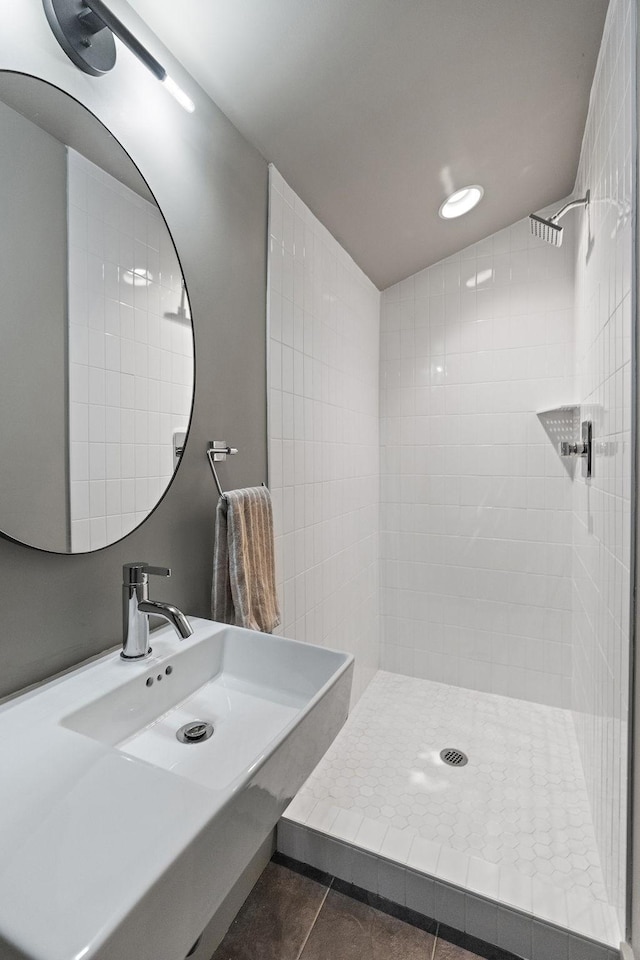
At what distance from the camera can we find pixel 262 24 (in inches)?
44.6

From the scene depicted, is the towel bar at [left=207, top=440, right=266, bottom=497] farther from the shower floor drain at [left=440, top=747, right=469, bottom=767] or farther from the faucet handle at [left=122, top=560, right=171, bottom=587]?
the shower floor drain at [left=440, top=747, right=469, bottom=767]

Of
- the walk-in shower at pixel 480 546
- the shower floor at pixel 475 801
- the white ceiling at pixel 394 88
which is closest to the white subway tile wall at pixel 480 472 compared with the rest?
the walk-in shower at pixel 480 546

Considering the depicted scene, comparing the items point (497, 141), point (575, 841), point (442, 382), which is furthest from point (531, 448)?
point (575, 841)

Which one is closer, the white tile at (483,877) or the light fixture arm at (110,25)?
the light fixture arm at (110,25)

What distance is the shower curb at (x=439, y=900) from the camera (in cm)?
119

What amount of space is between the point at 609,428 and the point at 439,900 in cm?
141

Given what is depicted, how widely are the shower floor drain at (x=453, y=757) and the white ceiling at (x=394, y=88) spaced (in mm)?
2246

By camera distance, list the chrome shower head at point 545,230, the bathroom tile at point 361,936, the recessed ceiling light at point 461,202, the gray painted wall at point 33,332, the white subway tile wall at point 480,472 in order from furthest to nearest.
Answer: the white subway tile wall at point 480,472 < the recessed ceiling light at point 461,202 < the chrome shower head at point 545,230 < the bathroom tile at point 361,936 < the gray painted wall at point 33,332

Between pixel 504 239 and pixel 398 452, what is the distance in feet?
3.93

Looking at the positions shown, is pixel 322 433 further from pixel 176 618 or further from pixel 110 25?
pixel 110 25

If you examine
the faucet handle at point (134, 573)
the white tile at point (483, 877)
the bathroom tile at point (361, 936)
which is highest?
the faucet handle at point (134, 573)

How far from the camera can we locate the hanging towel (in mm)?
1258

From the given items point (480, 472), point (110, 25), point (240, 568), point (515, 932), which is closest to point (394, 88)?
point (110, 25)

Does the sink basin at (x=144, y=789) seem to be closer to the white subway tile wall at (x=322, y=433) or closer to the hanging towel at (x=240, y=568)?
the hanging towel at (x=240, y=568)
